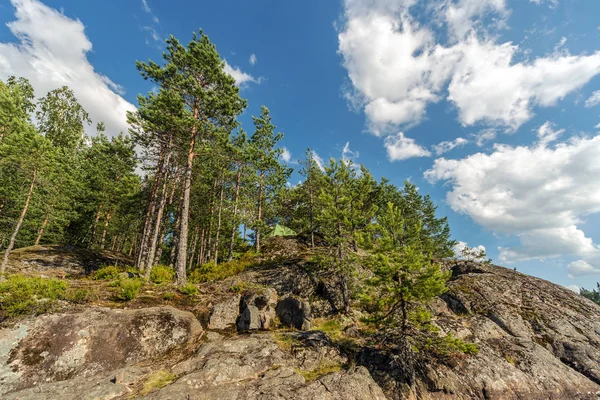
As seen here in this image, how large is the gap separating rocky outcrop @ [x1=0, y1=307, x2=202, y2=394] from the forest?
5.51m

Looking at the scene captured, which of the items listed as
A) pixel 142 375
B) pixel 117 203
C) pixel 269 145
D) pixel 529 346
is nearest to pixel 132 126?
pixel 269 145

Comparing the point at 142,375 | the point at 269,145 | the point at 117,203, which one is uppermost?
the point at 269,145

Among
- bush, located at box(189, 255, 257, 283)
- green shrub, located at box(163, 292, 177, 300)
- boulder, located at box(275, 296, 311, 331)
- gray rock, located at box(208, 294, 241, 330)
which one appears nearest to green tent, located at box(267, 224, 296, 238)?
bush, located at box(189, 255, 257, 283)

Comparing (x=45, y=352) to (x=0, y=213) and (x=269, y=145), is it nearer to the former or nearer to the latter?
(x=269, y=145)

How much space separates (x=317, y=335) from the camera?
1234 cm

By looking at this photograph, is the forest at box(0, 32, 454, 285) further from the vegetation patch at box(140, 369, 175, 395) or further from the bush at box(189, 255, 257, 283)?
the vegetation patch at box(140, 369, 175, 395)

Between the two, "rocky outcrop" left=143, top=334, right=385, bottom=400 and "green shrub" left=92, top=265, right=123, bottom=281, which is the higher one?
"green shrub" left=92, top=265, right=123, bottom=281

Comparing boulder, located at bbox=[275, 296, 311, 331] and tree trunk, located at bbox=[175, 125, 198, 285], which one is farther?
tree trunk, located at bbox=[175, 125, 198, 285]

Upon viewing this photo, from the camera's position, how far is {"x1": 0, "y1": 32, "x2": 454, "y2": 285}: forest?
1738 cm

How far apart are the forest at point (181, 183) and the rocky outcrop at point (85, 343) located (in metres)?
5.51

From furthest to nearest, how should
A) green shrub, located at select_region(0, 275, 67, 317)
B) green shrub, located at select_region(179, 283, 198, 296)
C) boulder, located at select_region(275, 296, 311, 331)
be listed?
green shrub, located at select_region(179, 283, 198, 296) → boulder, located at select_region(275, 296, 311, 331) → green shrub, located at select_region(0, 275, 67, 317)

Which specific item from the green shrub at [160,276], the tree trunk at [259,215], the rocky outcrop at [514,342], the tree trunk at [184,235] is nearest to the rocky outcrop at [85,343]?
the tree trunk at [184,235]

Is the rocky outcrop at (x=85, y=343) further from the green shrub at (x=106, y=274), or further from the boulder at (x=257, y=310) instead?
the green shrub at (x=106, y=274)

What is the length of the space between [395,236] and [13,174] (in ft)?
117
